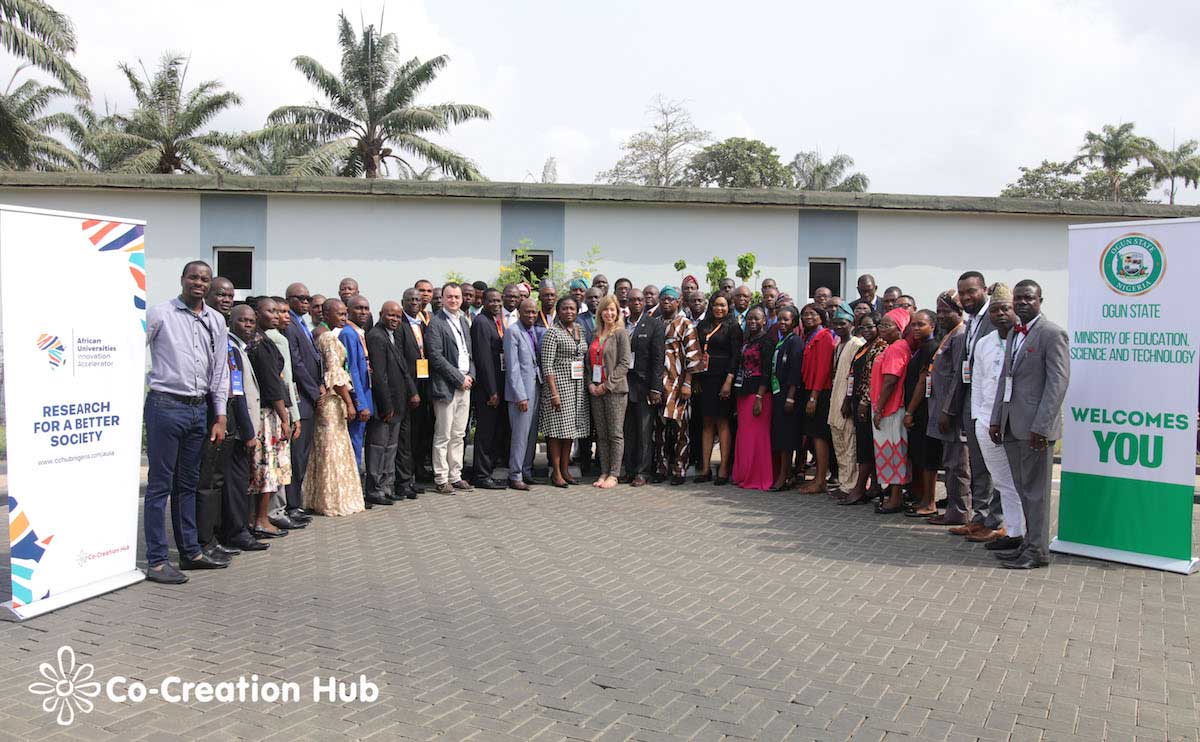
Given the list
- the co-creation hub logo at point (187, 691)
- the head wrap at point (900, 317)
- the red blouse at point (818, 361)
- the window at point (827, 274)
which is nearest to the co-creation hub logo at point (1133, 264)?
the head wrap at point (900, 317)

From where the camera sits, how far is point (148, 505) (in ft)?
20.5

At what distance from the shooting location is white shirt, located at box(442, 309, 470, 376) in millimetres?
9727

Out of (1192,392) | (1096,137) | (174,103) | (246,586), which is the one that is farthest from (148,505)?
(1096,137)

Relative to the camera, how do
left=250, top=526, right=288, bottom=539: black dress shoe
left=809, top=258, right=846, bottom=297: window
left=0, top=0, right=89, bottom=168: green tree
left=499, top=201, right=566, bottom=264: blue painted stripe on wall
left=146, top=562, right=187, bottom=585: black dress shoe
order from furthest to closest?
left=0, top=0, right=89, bottom=168: green tree → left=809, top=258, right=846, bottom=297: window → left=499, top=201, right=566, bottom=264: blue painted stripe on wall → left=250, top=526, right=288, bottom=539: black dress shoe → left=146, top=562, right=187, bottom=585: black dress shoe

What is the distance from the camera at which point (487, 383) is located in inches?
398

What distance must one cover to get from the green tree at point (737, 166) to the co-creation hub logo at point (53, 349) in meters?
41.6

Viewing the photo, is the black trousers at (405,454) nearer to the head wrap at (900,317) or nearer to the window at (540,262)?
the head wrap at (900,317)

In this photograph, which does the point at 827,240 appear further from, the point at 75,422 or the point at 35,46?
the point at 35,46

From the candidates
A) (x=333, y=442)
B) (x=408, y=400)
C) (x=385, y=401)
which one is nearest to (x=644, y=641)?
(x=333, y=442)

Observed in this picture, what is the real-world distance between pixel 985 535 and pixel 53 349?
725 centimetres

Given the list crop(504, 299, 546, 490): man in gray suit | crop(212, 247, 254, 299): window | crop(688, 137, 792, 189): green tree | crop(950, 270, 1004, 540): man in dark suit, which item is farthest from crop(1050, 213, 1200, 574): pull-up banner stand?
crop(688, 137, 792, 189): green tree

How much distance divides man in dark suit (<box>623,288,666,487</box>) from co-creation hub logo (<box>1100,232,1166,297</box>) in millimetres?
4579

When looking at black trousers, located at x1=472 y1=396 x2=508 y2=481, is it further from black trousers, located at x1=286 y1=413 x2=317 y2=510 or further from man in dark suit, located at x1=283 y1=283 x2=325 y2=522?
black trousers, located at x1=286 y1=413 x2=317 y2=510

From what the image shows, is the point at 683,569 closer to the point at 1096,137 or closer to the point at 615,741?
the point at 615,741
